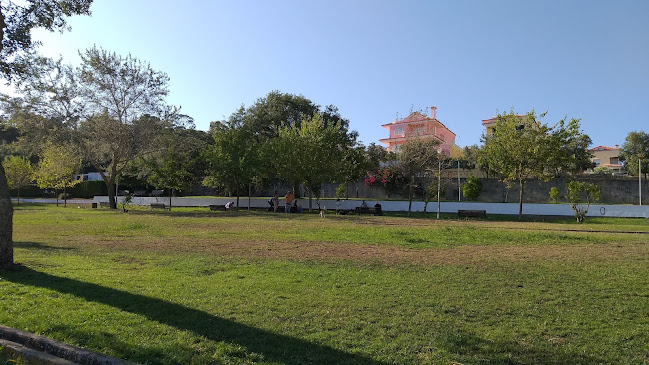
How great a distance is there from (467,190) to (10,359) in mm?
34792

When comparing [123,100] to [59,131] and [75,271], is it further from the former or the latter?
[75,271]

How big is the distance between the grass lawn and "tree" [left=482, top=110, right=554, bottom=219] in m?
17.4

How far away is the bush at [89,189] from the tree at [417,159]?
1614 inches

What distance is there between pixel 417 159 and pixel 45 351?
26470 mm

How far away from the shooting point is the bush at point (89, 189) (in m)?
53.8

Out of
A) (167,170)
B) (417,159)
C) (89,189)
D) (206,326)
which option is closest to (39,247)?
(206,326)

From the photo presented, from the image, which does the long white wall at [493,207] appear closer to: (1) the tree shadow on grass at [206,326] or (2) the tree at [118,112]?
(2) the tree at [118,112]

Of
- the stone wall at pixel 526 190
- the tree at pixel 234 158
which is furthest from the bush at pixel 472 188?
the tree at pixel 234 158

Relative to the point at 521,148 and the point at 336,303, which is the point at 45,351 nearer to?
the point at 336,303

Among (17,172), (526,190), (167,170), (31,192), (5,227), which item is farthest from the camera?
(31,192)

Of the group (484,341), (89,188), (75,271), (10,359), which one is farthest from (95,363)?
(89,188)

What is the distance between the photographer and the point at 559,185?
36281mm

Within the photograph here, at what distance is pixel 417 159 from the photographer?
29.0 metres

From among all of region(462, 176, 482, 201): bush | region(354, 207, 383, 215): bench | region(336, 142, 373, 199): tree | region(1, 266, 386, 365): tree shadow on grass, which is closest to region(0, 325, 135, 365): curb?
region(1, 266, 386, 365): tree shadow on grass
